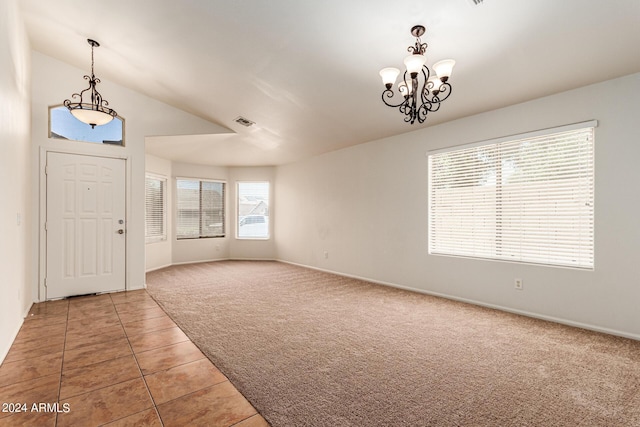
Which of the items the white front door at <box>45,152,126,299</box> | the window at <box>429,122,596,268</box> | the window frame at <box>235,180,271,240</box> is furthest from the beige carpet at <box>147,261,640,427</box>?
the window frame at <box>235,180,271,240</box>

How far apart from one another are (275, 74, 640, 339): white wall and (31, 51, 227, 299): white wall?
2.51m

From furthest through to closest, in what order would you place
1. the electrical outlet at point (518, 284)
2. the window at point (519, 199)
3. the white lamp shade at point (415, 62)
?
1. the electrical outlet at point (518, 284)
2. the window at point (519, 199)
3. the white lamp shade at point (415, 62)

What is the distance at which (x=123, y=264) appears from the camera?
4.70m

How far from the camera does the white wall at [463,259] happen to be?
2941 millimetres

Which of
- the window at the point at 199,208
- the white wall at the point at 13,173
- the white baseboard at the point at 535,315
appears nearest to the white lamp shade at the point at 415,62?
the white baseboard at the point at 535,315

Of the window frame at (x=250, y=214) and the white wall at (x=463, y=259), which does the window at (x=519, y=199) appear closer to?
the white wall at (x=463, y=259)

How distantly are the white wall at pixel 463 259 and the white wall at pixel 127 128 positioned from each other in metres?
2.51

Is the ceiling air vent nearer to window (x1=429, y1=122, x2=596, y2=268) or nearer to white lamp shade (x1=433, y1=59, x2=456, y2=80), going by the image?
window (x1=429, y1=122, x2=596, y2=268)

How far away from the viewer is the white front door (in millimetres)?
4191

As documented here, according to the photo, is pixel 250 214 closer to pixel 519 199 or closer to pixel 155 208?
pixel 155 208

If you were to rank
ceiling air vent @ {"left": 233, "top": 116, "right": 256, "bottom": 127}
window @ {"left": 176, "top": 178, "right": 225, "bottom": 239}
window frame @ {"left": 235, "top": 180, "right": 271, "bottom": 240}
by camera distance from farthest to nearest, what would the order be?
window frame @ {"left": 235, "top": 180, "right": 271, "bottom": 240} → window @ {"left": 176, "top": 178, "right": 225, "bottom": 239} → ceiling air vent @ {"left": 233, "top": 116, "right": 256, "bottom": 127}

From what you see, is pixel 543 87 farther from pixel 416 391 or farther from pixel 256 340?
pixel 256 340

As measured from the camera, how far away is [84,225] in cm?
440

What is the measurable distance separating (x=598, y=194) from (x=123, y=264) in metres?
6.13
